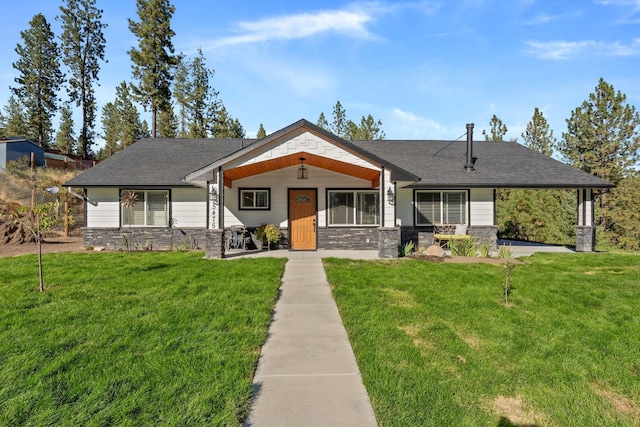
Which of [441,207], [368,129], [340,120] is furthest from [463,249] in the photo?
[340,120]

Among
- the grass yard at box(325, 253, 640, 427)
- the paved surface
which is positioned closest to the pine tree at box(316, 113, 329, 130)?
the grass yard at box(325, 253, 640, 427)

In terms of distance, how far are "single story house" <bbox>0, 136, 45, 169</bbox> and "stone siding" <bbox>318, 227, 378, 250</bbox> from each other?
24718mm

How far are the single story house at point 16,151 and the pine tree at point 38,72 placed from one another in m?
6.90

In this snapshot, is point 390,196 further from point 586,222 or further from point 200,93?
point 200,93

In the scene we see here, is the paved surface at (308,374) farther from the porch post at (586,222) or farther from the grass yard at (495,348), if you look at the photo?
the porch post at (586,222)

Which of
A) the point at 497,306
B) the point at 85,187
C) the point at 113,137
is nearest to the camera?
the point at 497,306

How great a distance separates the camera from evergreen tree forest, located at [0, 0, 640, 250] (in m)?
18.1

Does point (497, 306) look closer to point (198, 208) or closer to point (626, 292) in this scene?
point (626, 292)

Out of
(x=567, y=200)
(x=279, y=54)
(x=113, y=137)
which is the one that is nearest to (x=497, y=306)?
(x=279, y=54)

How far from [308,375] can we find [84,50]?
125ft

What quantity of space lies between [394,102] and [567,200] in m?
11.3

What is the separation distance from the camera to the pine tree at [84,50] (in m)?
28.9

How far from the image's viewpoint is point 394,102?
17.5 metres

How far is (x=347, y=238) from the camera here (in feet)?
40.1
